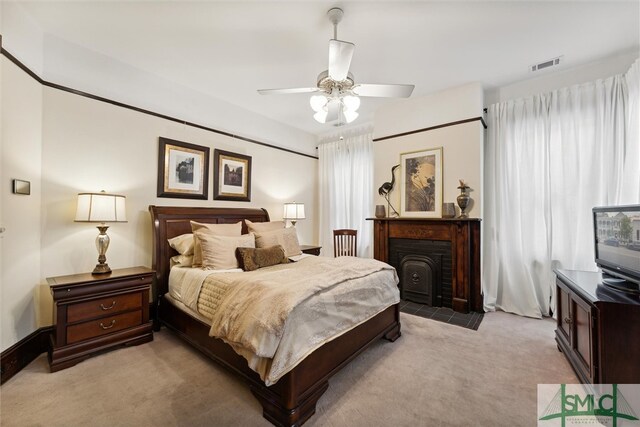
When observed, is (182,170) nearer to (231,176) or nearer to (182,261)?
(231,176)

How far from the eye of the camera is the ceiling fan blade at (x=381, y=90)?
241 centimetres

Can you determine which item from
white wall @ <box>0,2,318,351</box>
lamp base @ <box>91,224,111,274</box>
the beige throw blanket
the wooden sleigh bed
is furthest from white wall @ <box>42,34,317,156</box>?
the beige throw blanket

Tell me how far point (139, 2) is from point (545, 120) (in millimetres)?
4475

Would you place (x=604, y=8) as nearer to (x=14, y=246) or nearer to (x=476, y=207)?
(x=476, y=207)

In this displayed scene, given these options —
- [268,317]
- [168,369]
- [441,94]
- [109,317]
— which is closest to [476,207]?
[441,94]

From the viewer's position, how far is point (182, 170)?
354 cm

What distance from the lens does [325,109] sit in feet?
8.54

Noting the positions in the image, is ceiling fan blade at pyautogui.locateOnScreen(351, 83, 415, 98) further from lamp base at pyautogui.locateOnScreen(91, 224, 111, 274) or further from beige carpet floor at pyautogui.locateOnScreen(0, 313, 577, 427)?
lamp base at pyautogui.locateOnScreen(91, 224, 111, 274)

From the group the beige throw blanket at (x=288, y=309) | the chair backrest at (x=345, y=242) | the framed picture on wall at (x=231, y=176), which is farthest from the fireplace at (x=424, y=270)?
the framed picture on wall at (x=231, y=176)

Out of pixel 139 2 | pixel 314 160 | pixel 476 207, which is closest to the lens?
pixel 139 2

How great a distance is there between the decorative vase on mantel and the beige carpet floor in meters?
1.59

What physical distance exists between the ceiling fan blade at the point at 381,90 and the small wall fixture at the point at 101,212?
2.58 m

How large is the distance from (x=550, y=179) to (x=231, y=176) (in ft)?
14.1

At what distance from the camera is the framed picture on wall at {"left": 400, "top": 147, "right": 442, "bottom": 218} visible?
385 centimetres
